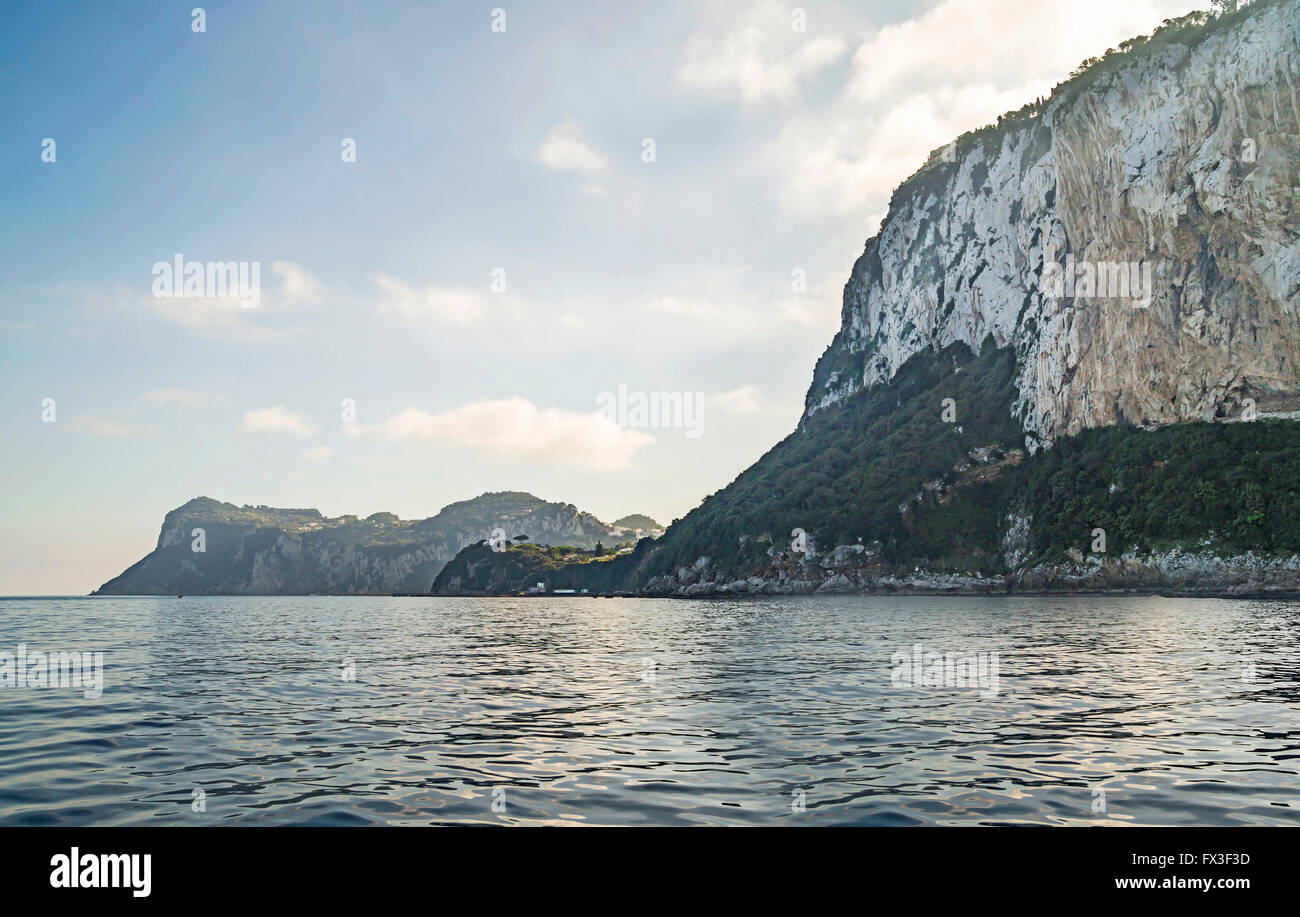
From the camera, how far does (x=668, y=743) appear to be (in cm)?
1492

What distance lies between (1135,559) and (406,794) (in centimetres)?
12033

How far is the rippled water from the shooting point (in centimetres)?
1048

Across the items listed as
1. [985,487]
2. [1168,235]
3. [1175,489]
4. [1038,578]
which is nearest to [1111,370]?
[1168,235]

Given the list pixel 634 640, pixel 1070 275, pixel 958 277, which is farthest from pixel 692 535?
pixel 634 640

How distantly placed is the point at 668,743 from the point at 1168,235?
13196cm

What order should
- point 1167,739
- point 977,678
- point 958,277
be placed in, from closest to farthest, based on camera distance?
point 1167,739
point 977,678
point 958,277

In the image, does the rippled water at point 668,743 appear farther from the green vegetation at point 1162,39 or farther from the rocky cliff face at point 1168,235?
the green vegetation at point 1162,39

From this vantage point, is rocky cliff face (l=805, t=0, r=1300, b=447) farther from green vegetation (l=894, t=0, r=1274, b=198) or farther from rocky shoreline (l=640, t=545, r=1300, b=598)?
rocky shoreline (l=640, t=545, r=1300, b=598)

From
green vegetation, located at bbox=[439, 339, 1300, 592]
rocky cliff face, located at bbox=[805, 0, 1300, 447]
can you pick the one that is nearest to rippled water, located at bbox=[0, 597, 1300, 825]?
green vegetation, located at bbox=[439, 339, 1300, 592]

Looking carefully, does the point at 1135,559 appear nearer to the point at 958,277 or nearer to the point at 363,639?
the point at 958,277

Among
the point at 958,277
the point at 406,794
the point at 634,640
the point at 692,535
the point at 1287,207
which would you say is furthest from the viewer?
the point at 692,535

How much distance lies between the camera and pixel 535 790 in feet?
37.7

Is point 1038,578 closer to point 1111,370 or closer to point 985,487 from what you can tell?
point 985,487
